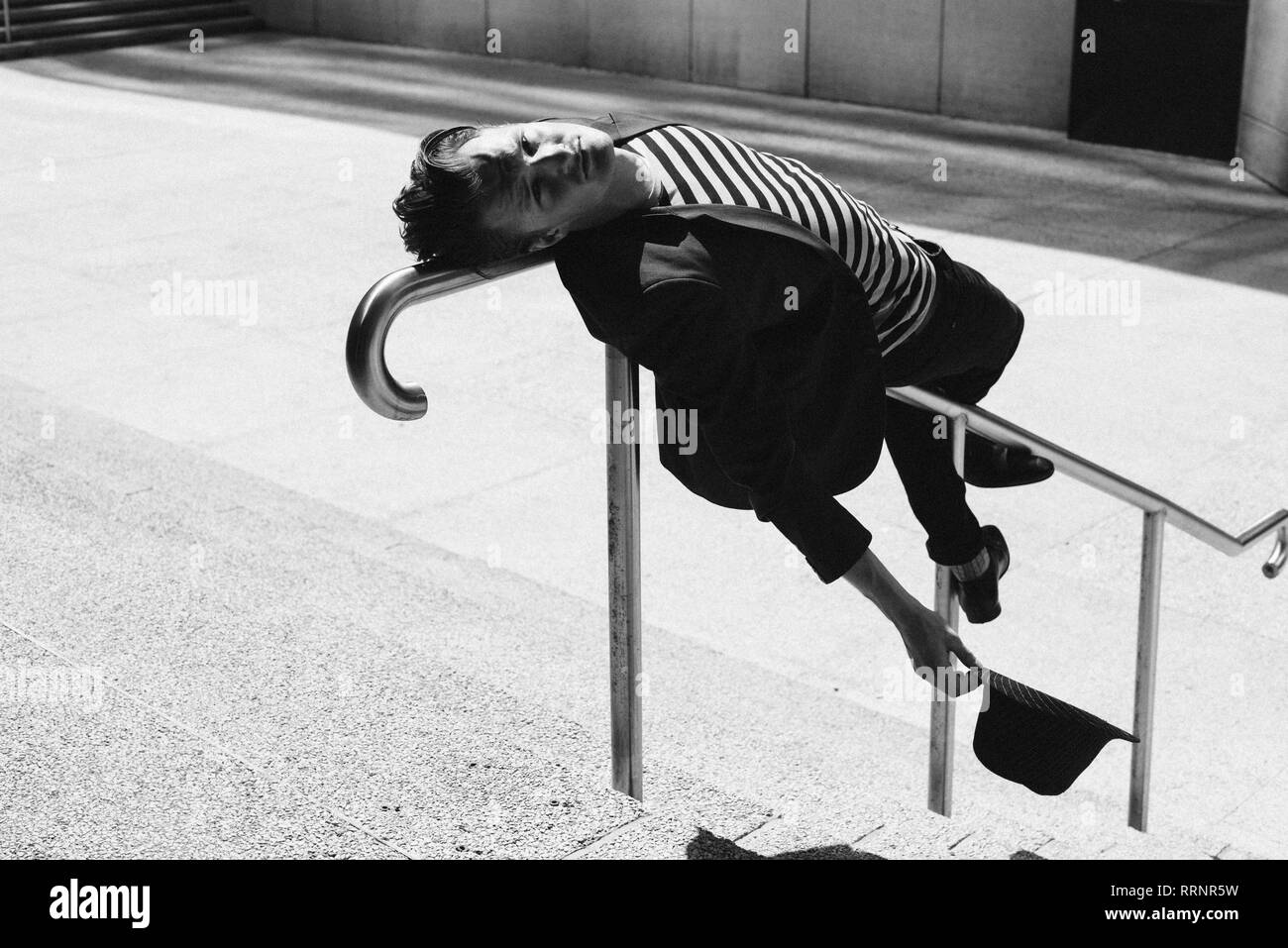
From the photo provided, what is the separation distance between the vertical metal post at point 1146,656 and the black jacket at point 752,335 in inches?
37.5

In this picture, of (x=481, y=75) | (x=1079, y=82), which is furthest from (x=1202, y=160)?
(x=481, y=75)

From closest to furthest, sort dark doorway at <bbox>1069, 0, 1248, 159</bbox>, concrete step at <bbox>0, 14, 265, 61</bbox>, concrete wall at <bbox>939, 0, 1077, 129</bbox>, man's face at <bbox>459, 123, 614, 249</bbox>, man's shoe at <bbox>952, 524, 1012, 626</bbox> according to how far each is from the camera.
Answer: man's face at <bbox>459, 123, 614, 249</bbox> → man's shoe at <bbox>952, 524, 1012, 626</bbox> → dark doorway at <bbox>1069, 0, 1248, 159</bbox> → concrete wall at <bbox>939, 0, 1077, 129</bbox> → concrete step at <bbox>0, 14, 265, 61</bbox>

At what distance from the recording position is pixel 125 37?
1856 cm

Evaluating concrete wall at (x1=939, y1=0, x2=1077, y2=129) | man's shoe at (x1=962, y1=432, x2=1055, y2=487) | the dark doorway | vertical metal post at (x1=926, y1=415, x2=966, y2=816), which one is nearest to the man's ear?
vertical metal post at (x1=926, y1=415, x2=966, y2=816)

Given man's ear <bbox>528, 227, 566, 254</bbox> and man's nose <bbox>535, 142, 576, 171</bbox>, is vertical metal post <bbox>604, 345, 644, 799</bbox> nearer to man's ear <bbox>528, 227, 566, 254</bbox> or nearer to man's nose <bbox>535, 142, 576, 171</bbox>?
man's ear <bbox>528, 227, 566, 254</bbox>

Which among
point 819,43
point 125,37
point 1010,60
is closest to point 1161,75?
point 1010,60

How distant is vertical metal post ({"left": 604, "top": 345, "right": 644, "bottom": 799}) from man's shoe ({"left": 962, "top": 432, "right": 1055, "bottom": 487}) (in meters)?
1.03

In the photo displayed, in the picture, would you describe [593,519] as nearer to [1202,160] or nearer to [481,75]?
[1202,160]

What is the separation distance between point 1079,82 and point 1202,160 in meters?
1.24

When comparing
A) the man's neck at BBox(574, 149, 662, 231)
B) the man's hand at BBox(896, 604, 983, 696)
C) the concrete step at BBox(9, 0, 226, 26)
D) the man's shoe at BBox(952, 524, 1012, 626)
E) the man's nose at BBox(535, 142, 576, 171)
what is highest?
the concrete step at BBox(9, 0, 226, 26)

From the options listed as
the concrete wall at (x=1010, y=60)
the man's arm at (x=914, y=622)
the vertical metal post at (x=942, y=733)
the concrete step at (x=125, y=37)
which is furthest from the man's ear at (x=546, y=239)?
the concrete step at (x=125, y=37)

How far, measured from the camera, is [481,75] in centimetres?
1633

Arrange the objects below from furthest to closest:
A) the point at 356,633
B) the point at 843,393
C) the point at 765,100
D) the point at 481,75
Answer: the point at 481,75 < the point at 765,100 < the point at 356,633 < the point at 843,393

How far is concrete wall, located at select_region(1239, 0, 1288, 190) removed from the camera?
36.1 feet
